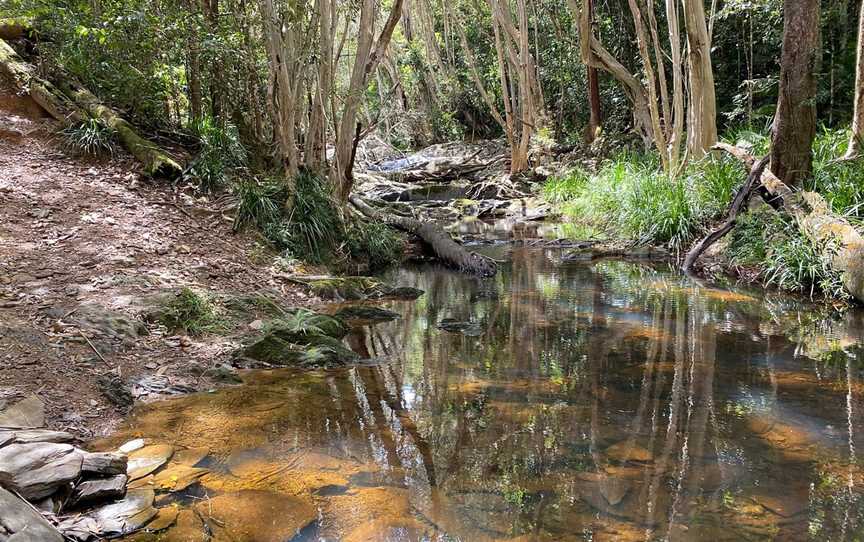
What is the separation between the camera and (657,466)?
3260 mm

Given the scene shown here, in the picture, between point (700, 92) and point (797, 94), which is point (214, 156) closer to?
point (797, 94)

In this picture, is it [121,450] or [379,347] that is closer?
[121,450]

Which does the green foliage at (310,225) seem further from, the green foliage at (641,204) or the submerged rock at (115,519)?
the submerged rock at (115,519)

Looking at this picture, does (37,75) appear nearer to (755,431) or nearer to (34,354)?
(34,354)

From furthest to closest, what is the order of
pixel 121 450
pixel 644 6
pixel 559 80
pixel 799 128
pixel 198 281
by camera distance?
1. pixel 559 80
2. pixel 644 6
3. pixel 799 128
4. pixel 198 281
5. pixel 121 450

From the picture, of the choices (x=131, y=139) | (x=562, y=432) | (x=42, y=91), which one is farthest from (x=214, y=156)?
(x=562, y=432)

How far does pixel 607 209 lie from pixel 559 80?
10982 mm

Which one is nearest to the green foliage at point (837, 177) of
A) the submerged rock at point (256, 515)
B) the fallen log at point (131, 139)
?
the submerged rock at point (256, 515)

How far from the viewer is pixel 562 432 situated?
3727 mm

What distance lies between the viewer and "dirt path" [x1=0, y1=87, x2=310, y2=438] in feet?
13.8

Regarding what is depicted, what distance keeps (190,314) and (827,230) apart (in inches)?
279

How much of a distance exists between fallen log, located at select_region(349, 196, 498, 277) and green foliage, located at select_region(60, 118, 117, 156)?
433 centimetres

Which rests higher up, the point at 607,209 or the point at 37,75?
the point at 37,75

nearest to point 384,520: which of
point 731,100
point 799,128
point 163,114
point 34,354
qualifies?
point 34,354
